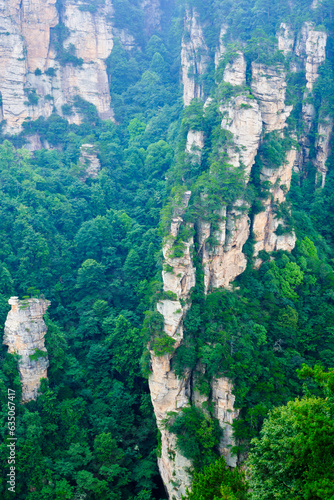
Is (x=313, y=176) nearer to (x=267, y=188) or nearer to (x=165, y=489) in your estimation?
(x=267, y=188)

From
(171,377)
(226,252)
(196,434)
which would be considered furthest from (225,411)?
(226,252)

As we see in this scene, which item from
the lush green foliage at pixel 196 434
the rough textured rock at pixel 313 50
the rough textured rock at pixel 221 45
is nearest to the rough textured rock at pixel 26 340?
the lush green foliage at pixel 196 434

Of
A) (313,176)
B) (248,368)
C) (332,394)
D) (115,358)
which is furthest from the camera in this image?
(313,176)

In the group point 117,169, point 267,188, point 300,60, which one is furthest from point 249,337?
point 300,60

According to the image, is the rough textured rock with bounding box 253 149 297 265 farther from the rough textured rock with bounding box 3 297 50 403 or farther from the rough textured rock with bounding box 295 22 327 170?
the rough textured rock with bounding box 3 297 50 403

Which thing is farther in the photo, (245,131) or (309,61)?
(309,61)

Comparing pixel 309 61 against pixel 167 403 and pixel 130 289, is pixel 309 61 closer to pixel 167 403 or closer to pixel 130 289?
pixel 130 289

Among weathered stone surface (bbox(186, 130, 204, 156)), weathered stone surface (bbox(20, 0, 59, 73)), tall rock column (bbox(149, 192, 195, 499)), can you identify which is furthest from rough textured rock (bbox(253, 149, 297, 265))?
weathered stone surface (bbox(20, 0, 59, 73))
